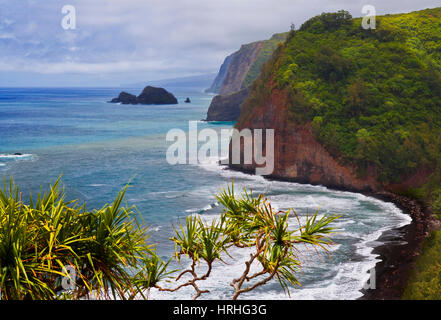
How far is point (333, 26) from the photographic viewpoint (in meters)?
62.8

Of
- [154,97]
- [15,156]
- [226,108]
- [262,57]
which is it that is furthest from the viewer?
[154,97]

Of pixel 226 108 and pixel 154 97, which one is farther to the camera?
pixel 154 97

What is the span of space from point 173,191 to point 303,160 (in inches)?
547

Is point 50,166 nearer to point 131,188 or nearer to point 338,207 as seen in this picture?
point 131,188

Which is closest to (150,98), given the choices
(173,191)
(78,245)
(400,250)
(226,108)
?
(226,108)

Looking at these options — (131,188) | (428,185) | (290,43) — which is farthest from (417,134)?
(131,188)

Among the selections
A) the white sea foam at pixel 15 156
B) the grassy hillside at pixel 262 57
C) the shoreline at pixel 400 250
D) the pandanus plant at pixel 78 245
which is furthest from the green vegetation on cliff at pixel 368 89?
the grassy hillside at pixel 262 57

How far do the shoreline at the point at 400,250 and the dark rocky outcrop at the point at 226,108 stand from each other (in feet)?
Answer: 277

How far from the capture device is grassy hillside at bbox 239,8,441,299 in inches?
1777

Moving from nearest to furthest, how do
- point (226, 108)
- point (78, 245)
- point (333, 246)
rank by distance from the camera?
point (78, 245) < point (333, 246) < point (226, 108)

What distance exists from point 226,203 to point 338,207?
106 ft

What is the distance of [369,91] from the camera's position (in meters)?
52.2

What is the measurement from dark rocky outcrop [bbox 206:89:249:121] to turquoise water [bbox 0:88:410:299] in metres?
33.0

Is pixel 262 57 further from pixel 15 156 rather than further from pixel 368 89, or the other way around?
pixel 368 89
